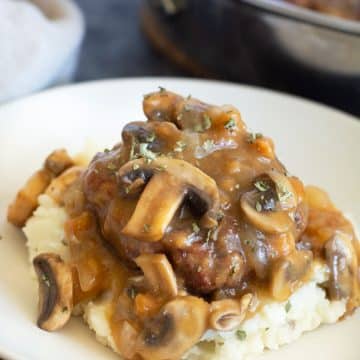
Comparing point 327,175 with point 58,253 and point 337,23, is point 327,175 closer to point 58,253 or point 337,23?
point 337,23

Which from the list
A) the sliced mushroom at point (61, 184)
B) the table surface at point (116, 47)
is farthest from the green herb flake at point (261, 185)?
the table surface at point (116, 47)

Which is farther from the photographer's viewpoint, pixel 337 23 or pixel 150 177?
pixel 337 23

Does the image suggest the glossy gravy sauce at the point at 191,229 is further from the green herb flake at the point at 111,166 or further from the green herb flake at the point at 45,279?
the green herb flake at the point at 45,279

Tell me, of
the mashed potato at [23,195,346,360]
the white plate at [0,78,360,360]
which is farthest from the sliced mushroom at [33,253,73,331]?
the white plate at [0,78,360,360]

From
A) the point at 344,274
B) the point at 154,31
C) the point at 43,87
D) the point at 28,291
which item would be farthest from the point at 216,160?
the point at 154,31

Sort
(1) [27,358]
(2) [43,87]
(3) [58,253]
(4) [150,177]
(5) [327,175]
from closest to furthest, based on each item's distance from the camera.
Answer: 1. (1) [27,358]
2. (4) [150,177]
3. (3) [58,253]
4. (5) [327,175]
5. (2) [43,87]

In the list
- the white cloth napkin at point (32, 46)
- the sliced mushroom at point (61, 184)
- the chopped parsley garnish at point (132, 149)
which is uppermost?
the chopped parsley garnish at point (132, 149)

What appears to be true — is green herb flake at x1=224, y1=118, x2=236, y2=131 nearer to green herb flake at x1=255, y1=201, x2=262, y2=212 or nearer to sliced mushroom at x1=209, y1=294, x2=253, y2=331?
green herb flake at x1=255, y1=201, x2=262, y2=212
